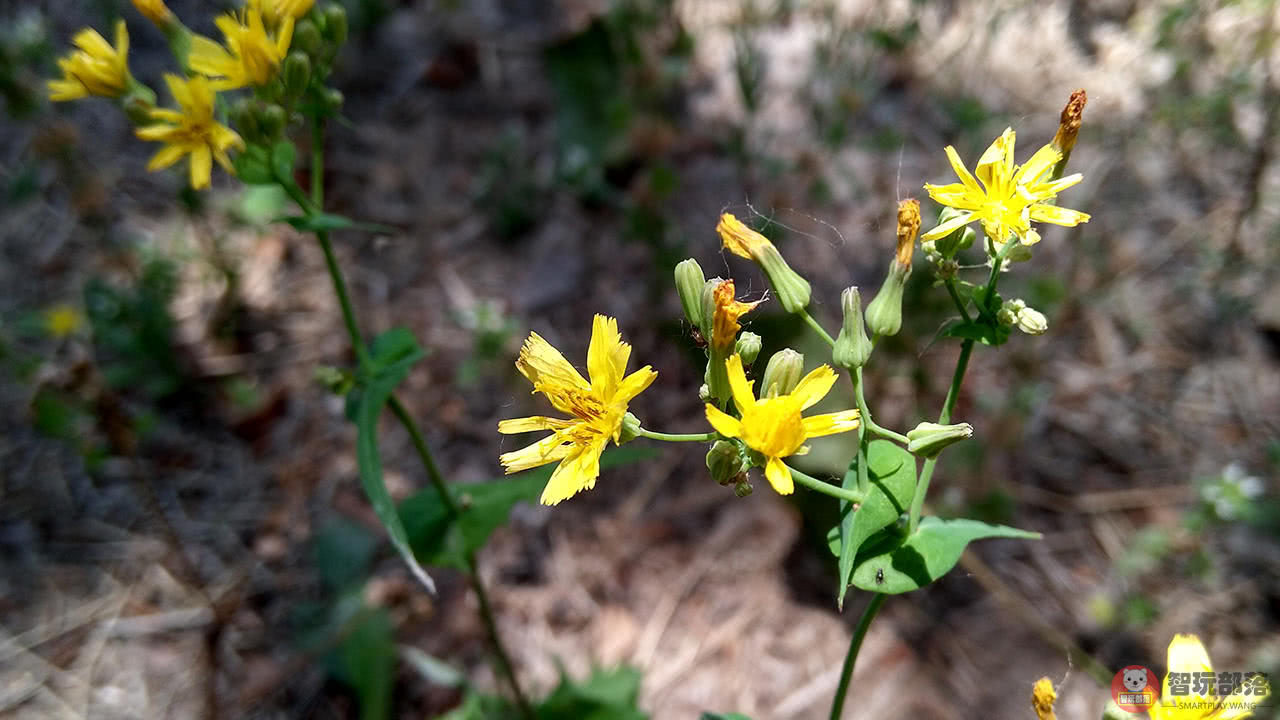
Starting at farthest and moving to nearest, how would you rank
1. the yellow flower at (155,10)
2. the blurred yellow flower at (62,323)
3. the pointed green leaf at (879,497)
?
the blurred yellow flower at (62,323) → the yellow flower at (155,10) → the pointed green leaf at (879,497)

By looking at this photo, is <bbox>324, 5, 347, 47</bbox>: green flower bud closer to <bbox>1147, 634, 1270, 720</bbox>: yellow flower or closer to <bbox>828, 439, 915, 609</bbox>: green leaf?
<bbox>828, 439, 915, 609</bbox>: green leaf

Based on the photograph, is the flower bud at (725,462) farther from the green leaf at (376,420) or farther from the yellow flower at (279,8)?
the yellow flower at (279,8)

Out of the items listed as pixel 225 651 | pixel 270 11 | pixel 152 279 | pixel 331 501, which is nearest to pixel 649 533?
pixel 331 501

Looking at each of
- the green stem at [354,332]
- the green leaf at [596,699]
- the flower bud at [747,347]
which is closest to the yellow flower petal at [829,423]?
the flower bud at [747,347]

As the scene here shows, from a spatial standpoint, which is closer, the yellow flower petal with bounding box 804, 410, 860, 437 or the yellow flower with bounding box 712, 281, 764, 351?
the yellow flower petal with bounding box 804, 410, 860, 437

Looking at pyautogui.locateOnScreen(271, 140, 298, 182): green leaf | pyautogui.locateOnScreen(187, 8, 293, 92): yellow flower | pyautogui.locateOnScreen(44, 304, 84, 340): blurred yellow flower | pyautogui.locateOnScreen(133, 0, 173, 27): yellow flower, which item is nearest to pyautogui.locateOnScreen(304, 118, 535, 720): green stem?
pyautogui.locateOnScreen(271, 140, 298, 182): green leaf

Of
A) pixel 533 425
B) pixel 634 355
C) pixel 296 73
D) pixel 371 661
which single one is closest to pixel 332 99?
pixel 296 73

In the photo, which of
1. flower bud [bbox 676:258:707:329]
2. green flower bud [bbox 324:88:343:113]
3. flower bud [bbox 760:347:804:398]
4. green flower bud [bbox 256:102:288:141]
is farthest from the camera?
green flower bud [bbox 324:88:343:113]

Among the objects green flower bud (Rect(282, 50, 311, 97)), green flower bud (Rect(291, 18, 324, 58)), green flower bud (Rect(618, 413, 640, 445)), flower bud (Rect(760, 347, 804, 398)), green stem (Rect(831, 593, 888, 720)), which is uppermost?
green flower bud (Rect(291, 18, 324, 58))
